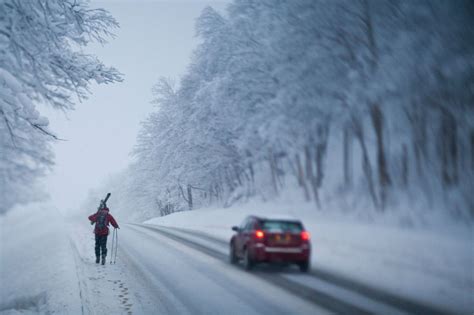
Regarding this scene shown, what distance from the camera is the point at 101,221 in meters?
12.5

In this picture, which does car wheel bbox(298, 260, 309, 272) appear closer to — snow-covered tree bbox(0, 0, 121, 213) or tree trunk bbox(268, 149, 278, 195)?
snow-covered tree bbox(0, 0, 121, 213)

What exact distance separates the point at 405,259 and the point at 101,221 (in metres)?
8.76

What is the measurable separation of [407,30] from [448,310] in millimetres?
11078

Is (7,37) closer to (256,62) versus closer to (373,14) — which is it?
(373,14)

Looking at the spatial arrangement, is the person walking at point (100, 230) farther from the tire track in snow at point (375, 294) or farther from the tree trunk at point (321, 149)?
the tree trunk at point (321, 149)

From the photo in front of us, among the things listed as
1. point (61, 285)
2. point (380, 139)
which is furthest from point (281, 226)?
point (380, 139)

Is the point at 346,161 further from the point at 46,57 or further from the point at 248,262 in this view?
the point at 46,57

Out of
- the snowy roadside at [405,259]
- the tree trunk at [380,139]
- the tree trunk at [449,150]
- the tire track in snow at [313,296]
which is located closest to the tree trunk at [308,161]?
the tree trunk at [380,139]

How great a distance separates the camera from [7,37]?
7.19 meters

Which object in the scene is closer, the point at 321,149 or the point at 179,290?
the point at 179,290

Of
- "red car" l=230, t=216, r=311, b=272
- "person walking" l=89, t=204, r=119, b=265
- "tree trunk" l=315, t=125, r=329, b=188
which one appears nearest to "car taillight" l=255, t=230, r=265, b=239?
"red car" l=230, t=216, r=311, b=272

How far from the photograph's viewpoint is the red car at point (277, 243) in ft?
36.0

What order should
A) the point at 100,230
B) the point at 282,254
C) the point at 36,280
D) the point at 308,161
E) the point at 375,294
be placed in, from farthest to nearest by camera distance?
the point at 308,161
the point at 100,230
the point at 282,254
the point at 36,280
the point at 375,294

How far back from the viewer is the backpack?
Answer: 12.4 metres
